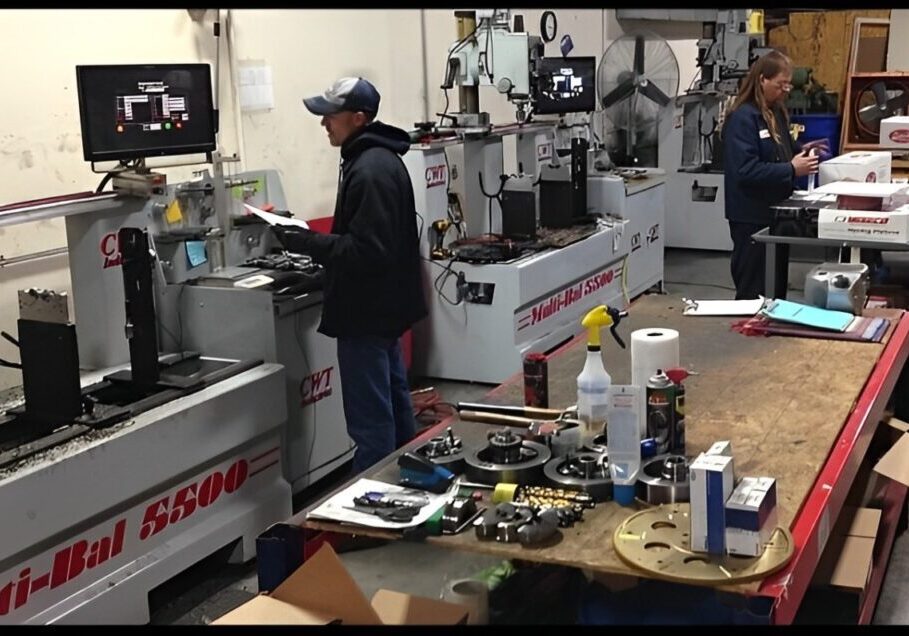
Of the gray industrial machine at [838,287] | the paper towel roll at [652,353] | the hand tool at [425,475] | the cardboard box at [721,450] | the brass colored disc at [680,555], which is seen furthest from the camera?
the gray industrial machine at [838,287]

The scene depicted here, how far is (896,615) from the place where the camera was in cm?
257

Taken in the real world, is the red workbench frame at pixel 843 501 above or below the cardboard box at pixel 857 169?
below

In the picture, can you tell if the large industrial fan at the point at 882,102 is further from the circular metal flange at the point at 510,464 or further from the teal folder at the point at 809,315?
the circular metal flange at the point at 510,464

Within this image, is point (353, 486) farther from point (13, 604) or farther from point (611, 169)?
point (611, 169)

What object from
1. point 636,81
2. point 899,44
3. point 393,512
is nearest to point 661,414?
point 393,512

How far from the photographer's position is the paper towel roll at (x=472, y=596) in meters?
1.67

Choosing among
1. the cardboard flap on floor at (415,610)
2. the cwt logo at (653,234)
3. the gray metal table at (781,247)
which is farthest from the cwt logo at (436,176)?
the cardboard flap on floor at (415,610)

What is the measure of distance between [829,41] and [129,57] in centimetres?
601

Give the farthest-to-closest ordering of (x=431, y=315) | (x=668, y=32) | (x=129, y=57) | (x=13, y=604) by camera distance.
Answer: (x=668, y=32)
(x=431, y=315)
(x=129, y=57)
(x=13, y=604)

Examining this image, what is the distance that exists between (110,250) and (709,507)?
1.97 metres

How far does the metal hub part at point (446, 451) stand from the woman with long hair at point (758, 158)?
2145mm

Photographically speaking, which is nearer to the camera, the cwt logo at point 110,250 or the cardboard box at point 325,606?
the cardboard box at point 325,606

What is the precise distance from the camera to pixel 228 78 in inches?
152
